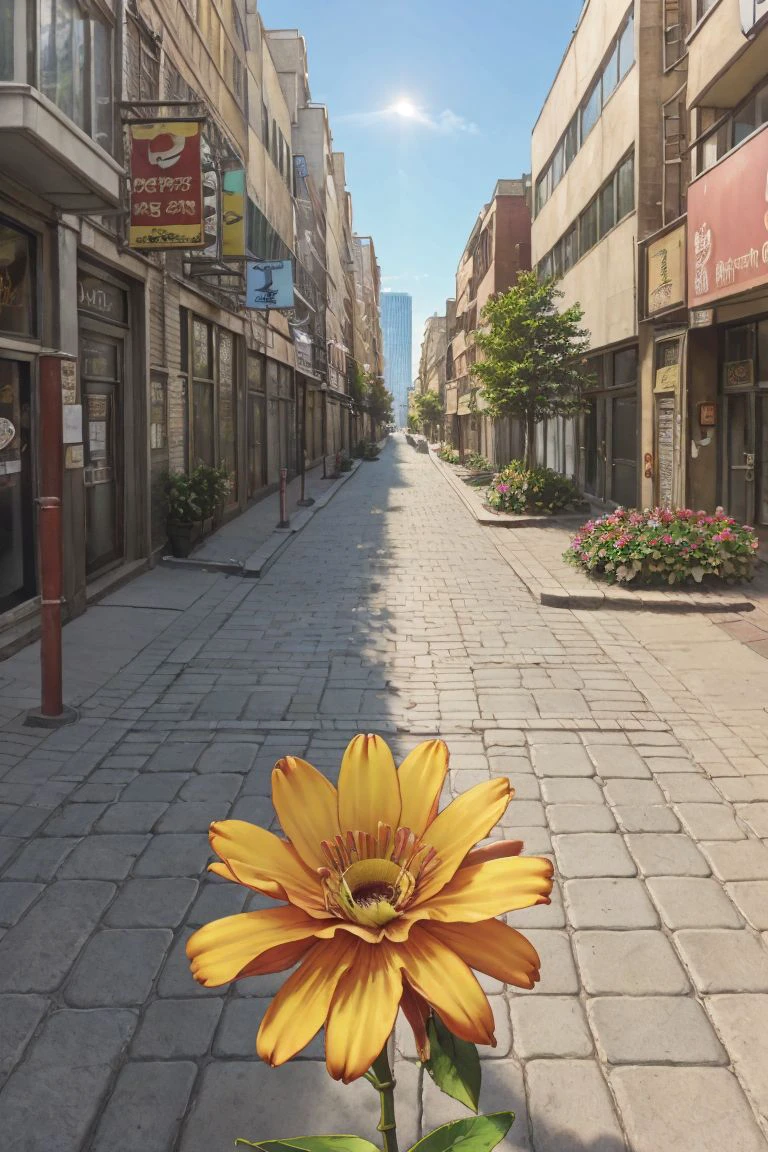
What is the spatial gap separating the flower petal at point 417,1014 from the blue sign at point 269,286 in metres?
18.1

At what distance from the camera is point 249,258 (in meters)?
14.9

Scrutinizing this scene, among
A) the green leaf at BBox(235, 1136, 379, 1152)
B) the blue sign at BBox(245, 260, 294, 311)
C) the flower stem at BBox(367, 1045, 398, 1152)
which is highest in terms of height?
the blue sign at BBox(245, 260, 294, 311)

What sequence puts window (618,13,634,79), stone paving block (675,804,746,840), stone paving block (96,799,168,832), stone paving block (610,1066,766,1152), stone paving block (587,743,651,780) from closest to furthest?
stone paving block (610,1066,766,1152), stone paving block (675,804,746,840), stone paving block (96,799,168,832), stone paving block (587,743,651,780), window (618,13,634,79)

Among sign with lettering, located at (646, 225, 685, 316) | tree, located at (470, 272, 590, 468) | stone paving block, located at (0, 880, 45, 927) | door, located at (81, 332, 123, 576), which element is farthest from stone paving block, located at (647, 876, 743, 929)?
tree, located at (470, 272, 590, 468)

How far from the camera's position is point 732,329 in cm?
1411

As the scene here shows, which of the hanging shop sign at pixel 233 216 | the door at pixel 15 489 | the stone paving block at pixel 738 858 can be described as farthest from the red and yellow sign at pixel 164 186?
the stone paving block at pixel 738 858

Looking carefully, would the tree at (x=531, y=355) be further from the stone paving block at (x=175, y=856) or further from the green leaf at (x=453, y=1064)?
the green leaf at (x=453, y=1064)

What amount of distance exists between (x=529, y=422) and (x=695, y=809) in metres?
17.3

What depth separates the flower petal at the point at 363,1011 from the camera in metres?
0.90

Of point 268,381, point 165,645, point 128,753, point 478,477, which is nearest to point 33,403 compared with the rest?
point 165,645

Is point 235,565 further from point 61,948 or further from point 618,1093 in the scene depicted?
point 618,1093

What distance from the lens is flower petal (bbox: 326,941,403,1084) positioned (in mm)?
904

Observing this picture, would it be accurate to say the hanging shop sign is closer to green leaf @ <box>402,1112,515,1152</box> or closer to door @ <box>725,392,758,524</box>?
door @ <box>725,392,758,524</box>

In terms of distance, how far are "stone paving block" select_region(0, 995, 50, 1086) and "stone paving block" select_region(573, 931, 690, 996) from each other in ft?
5.51
